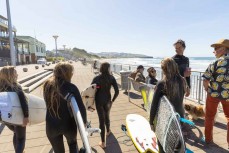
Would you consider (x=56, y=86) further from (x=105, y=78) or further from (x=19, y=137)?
(x=105, y=78)

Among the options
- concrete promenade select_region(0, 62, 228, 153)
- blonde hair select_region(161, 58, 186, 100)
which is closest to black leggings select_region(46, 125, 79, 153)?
concrete promenade select_region(0, 62, 228, 153)

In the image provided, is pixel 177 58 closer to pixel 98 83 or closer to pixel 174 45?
pixel 174 45

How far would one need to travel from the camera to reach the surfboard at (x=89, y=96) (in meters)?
3.91

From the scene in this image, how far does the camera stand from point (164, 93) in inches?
104

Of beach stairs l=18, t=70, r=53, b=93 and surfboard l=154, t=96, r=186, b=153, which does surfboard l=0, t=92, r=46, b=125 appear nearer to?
surfboard l=154, t=96, r=186, b=153

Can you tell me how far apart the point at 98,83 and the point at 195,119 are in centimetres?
302

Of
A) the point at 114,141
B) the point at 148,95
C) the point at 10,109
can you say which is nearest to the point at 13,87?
the point at 10,109

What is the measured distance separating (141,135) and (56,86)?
229 centimetres

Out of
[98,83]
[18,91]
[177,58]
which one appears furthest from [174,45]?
[18,91]

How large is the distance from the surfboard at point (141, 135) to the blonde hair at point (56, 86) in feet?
5.91

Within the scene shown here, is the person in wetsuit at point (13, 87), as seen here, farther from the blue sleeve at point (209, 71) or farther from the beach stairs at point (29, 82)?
the beach stairs at point (29, 82)

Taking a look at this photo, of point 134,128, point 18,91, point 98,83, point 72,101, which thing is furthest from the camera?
point 134,128

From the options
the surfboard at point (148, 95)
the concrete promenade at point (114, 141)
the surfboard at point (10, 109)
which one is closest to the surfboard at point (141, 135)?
the concrete promenade at point (114, 141)

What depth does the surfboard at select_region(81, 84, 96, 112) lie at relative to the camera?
391 cm
